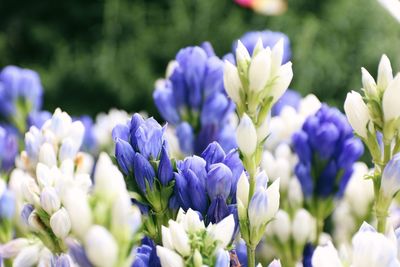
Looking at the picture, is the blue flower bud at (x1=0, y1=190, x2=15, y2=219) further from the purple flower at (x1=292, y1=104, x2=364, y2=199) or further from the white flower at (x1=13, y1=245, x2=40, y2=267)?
the purple flower at (x1=292, y1=104, x2=364, y2=199)

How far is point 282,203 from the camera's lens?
3.05 feet

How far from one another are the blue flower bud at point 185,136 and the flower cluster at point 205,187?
0.25 metres

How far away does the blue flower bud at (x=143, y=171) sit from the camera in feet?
2.07

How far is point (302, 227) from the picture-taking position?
0.86m

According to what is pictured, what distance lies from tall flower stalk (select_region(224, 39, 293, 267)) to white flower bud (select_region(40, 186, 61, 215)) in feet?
0.40

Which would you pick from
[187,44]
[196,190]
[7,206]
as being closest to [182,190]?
[196,190]

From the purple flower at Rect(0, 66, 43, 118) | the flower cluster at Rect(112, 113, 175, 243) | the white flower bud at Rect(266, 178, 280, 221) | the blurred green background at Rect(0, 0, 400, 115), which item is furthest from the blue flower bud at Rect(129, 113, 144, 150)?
the blurred green background at Rect(0, 0, 400, 115)

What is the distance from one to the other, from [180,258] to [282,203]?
417mm

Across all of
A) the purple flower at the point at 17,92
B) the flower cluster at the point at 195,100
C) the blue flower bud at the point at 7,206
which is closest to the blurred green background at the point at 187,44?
the purple flower at the point at 17,92

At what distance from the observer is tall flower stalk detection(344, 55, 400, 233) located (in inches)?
24.3

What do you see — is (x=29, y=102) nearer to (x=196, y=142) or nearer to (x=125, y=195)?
(x=196, y=142)

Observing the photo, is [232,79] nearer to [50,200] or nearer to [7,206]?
[50,200]

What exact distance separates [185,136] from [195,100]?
0.04m

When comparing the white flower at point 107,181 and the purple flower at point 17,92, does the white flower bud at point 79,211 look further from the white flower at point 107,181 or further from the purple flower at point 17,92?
the purple flower at point 17,92
